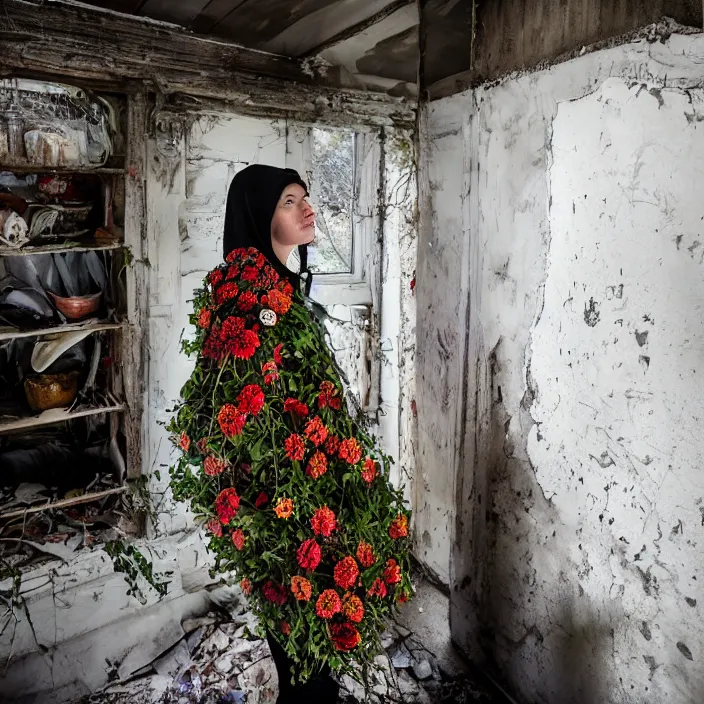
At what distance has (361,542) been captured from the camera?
69.2 inches

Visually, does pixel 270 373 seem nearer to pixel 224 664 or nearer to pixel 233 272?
pixel 233 272

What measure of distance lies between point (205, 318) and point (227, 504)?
59 centimetres

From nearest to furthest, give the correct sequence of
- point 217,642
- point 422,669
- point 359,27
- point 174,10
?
point 174,10, point 359,27, point 422,669, point 217,642

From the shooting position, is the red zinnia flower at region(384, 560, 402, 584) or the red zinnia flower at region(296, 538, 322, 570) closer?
the red zinnia flower at region(296, 538, 322, 570)

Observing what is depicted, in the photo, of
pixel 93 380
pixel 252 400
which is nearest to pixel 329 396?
pixel 252 400

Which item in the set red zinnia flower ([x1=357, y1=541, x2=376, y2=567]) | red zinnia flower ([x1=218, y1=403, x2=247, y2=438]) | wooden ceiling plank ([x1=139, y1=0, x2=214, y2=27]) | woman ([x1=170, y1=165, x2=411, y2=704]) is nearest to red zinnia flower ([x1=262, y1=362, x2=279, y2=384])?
woman ([x1=170, y1=165, x2=411, y2=704])

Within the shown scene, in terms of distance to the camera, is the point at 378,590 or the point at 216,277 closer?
the point at 378,590

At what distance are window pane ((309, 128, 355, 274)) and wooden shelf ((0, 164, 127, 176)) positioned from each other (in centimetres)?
81

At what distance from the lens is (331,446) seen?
178 cm

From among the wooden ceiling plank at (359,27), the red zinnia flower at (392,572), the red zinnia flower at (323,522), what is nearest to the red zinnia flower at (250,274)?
the red zinnia flower at (323,522)

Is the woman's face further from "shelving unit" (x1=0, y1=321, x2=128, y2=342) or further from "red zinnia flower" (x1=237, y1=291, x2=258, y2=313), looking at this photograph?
"shelving unit" (x1=0, y1=321, x2=128, y2=342)

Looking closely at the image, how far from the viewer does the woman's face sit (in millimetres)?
1963

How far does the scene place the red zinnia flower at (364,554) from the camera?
175 centimetres

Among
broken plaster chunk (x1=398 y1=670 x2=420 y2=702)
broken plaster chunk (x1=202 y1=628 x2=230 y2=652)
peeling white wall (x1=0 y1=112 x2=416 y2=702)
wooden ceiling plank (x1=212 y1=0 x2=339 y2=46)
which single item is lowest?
broken plaster chunk (x1=398 y1=670 x2=420 y2=702)
